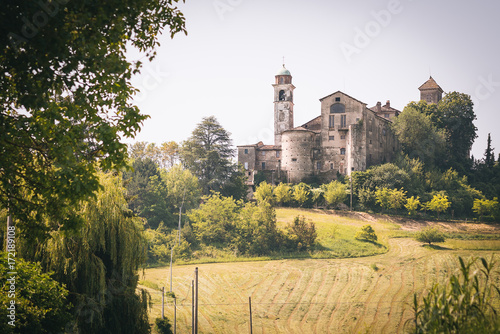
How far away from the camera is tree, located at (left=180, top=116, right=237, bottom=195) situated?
2665 inches

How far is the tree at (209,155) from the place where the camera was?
67688 millimetres

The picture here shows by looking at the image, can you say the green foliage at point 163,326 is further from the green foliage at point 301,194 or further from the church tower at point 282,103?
the church tower at point 282,103

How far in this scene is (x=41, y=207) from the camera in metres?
9.34

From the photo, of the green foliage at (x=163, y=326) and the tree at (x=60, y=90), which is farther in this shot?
the green foliage at (x=163, y=326)

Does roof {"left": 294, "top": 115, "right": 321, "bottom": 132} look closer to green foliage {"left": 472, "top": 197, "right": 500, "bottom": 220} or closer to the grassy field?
the grassy field

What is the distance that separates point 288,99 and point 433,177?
89.7ft

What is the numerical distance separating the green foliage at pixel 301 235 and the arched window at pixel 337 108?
23.6 metres

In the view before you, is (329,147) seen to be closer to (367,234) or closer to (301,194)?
(301,194)

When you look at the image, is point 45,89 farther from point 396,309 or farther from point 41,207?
point 396,309

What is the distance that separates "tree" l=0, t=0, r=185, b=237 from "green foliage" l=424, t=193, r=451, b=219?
182 feet

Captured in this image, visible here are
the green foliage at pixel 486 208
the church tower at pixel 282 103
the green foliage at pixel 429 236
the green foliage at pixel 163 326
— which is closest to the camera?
the green foliage at pixel 163 326

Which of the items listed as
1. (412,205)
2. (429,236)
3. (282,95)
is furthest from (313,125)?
(429,236)

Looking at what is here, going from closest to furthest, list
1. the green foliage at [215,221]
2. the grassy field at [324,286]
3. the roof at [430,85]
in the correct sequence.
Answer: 1. the grassy field at [324,286]
2. the green foliage at [215,221]
3. the roof at [430,85]

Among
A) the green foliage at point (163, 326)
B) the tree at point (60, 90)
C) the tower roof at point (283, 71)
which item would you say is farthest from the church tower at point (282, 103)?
the tree at point (60, 90)
